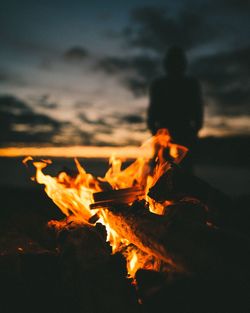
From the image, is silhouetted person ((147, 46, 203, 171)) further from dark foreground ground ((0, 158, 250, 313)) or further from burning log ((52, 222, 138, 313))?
burning log ((52, 222, 138, 313))

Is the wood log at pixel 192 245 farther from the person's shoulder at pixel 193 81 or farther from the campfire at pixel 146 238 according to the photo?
the person's shoulder at pixel 193 81

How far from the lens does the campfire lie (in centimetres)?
297

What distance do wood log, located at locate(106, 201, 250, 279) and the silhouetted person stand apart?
10.5ft

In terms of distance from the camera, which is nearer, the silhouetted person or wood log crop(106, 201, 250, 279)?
wood log crop(106, 201, 250, 279)

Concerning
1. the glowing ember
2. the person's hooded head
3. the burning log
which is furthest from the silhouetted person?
the burning log

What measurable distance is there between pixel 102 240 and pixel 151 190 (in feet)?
2.79

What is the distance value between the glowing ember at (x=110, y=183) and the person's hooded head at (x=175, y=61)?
6.16 ft

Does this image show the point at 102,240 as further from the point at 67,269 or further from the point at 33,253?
the point at 33,253

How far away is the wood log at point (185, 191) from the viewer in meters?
3.96

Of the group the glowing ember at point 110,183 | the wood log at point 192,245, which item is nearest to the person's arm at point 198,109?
the glowing ember at point 110,183

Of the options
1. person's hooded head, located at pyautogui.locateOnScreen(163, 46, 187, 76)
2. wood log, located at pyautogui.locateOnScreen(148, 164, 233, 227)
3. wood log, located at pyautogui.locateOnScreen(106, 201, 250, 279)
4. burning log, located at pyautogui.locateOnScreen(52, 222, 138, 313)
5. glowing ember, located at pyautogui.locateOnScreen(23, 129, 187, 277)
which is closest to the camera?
wood log, located at pyautogui.locateOnScreen(106, 201, 250, 279)

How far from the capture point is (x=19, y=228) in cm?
548

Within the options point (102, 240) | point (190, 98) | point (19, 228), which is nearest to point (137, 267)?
point (102, 240)

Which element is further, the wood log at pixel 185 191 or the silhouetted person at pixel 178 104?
the silhouetted person at pixel 178 104
